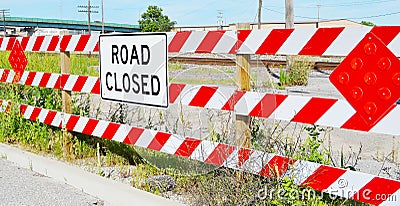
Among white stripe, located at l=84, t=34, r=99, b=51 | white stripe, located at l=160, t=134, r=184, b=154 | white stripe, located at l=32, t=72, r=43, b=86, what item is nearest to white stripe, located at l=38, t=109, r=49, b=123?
white stripe, located at l=32, t=72, r=43, b=86

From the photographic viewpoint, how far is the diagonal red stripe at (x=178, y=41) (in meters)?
5.20

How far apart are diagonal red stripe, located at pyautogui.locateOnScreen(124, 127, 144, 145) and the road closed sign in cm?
33

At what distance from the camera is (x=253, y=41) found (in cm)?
452

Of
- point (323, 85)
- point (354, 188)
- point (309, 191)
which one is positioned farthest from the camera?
point (323, 85)

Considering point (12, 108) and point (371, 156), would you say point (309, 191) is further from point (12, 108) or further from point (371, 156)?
point (12, 108)

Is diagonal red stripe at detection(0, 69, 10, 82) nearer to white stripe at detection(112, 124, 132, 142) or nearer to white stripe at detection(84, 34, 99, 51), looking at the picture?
white stripe at detection(84, 34, 99, 51)

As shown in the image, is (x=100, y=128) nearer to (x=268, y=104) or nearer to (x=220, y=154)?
(x=220, y=154)

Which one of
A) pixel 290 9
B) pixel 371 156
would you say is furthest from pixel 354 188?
pixel 290 9

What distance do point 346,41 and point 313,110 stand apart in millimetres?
595

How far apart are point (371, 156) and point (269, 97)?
2885mm

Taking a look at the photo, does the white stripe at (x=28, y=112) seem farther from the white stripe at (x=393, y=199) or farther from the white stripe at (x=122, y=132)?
the white stripe at (x=393, y=199)

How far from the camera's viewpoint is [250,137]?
4.85 m

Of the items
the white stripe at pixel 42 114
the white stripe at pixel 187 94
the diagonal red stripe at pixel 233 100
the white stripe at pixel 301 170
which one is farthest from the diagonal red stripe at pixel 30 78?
the white stripe at pixel 301 170

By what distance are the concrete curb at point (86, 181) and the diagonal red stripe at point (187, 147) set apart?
502 millimetres
